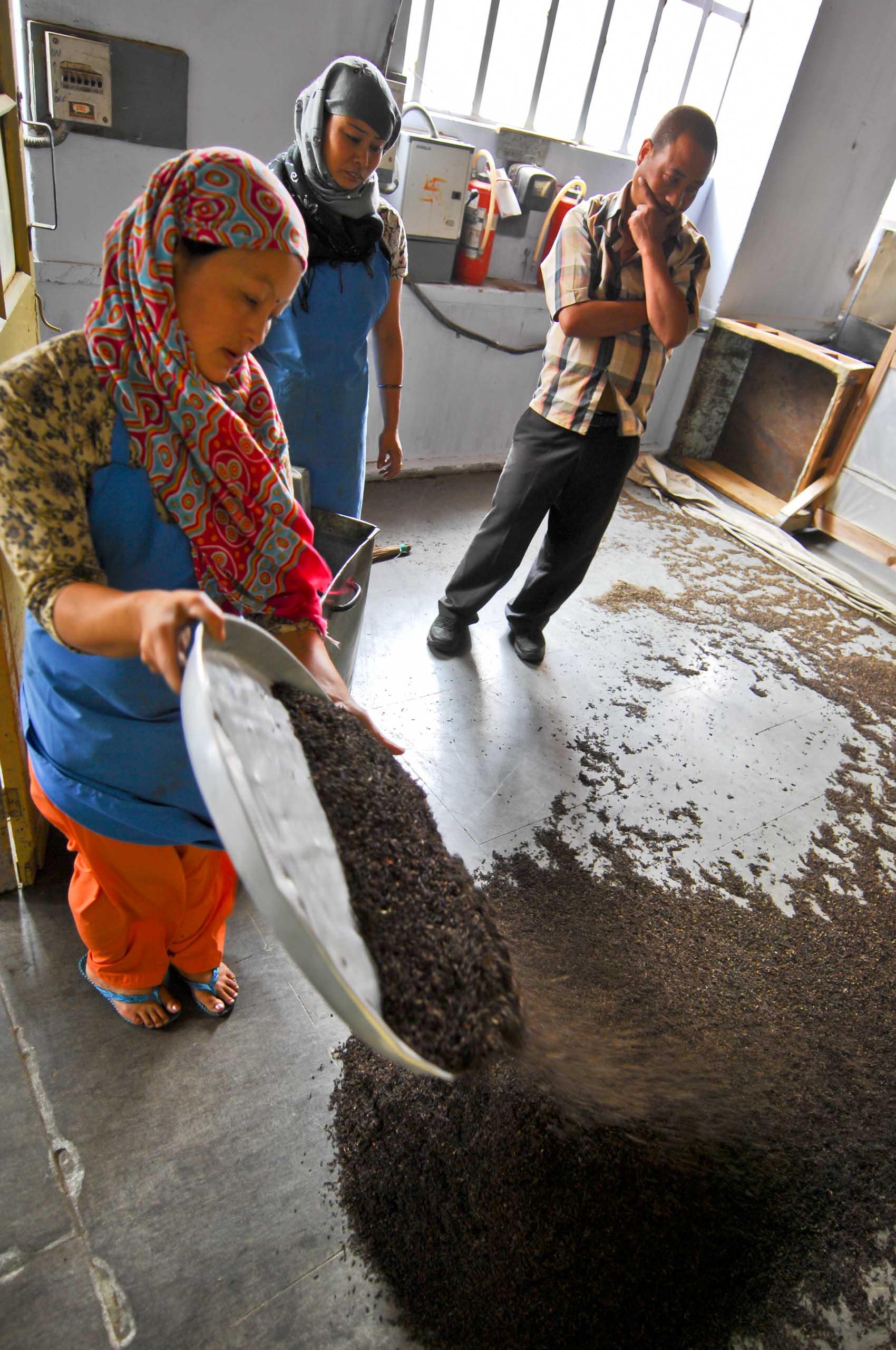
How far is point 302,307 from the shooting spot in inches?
76.7

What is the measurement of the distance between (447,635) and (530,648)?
0.33 meters

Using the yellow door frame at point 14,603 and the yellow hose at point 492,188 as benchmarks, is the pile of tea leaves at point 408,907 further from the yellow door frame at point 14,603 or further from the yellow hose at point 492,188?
the yellow hose at point 492,188

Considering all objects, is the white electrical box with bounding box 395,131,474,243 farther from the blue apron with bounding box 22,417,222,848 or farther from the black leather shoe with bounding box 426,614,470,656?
the blue apron with bounding box 22,417,222,848

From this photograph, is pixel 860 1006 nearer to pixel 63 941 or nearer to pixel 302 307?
pixel 63 941

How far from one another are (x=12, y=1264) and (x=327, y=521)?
1601 millimetres

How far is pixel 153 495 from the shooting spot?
0.99 metres

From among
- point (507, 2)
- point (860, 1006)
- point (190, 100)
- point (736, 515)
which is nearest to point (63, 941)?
point (860, 1006)

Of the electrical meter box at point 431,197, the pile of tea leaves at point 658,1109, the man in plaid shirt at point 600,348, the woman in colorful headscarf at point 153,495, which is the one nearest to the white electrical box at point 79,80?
the electrical meter box at point 431,197

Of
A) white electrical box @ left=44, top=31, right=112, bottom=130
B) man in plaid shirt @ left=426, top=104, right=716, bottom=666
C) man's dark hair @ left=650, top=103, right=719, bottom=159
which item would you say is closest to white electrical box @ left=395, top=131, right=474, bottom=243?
white electrical box @ left=44, top=31, right=112, bottom=130

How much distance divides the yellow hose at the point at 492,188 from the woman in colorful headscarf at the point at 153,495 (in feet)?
10.3

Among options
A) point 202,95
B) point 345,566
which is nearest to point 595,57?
point 202,95

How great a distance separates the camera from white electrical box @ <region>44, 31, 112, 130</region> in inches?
97.1

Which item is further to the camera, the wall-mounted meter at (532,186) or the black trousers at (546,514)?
the wall-mounted meter at (532,186)

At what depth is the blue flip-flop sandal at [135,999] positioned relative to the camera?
1.53 meters
